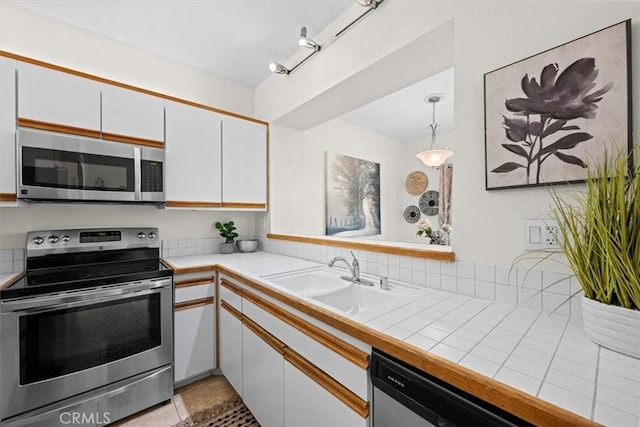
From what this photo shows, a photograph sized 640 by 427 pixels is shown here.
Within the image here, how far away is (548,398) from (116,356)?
1989 millimetres

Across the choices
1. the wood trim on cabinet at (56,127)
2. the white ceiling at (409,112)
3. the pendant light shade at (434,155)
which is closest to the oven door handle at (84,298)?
the wood trim on cabinet at (56,127)

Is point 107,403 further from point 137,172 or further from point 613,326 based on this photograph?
point 613,326

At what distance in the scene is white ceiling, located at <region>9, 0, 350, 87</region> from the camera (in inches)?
68.8

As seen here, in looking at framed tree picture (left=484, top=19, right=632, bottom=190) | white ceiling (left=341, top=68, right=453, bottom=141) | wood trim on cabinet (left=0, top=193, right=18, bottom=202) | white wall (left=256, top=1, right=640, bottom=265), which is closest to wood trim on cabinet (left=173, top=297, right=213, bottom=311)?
wood trim on cabinet (left=0, top=193, right=18, bottom=202)

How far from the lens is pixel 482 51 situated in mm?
1164

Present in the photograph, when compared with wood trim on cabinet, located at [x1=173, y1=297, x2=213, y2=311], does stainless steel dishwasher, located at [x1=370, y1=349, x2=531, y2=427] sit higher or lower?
higher

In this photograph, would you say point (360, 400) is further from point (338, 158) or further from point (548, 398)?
point (338, 158)

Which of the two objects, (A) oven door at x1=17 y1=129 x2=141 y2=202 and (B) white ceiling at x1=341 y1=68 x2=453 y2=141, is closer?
(A) oven door at x1=17 y1=129 x2=141 y2=202

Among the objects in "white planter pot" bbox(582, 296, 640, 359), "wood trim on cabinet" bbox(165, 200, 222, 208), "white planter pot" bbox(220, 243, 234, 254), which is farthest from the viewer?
"white planter pot" bbox(220, 243, 234, 254)

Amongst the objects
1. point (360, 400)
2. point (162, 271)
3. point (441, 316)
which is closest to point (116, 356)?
point (162, 271)

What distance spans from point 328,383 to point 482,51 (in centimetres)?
150

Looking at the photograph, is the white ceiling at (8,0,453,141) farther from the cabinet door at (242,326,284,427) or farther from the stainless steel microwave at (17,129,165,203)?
the cabinet door at (242,326,284,427)

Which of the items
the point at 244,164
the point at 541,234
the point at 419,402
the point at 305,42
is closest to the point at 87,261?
the point at 244,164

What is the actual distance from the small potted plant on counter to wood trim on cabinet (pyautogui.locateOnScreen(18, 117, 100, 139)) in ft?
3.82
